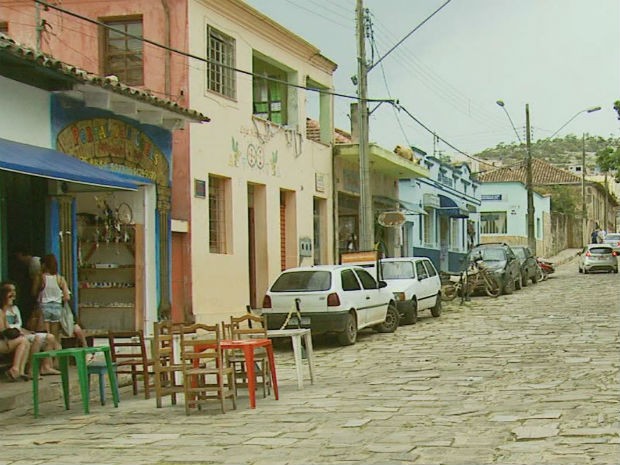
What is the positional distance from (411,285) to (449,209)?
60.3 feet

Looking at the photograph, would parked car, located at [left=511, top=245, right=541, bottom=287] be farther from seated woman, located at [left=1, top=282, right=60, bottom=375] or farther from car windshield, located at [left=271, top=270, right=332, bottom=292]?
seated woman, located at [left=1, top=282, right=60, bottom=375]

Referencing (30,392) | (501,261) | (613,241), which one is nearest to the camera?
(30,392)

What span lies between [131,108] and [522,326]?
921cm

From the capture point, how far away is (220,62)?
19.7m

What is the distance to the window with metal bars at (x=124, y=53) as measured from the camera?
1817cm

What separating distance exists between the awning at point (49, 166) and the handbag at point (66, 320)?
6.14ft

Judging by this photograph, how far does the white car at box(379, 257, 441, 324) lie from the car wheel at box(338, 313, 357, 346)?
136 inches

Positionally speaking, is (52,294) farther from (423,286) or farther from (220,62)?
(423,286)

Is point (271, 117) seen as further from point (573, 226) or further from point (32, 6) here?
point (573, 226)

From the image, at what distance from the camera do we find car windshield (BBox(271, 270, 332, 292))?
16203 mm

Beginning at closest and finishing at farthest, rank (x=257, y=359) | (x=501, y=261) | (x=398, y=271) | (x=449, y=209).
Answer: (x=257, y=359), (x=398, y=271), (x=501, y=261), (x=449, y=209)

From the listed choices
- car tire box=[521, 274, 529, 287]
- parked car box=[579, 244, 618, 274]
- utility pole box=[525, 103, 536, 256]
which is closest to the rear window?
parked car box=[579, 244, 618, 274]

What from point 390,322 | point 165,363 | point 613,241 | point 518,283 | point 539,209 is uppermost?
point 539,209

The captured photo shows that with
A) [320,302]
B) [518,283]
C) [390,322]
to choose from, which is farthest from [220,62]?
[518,283]
